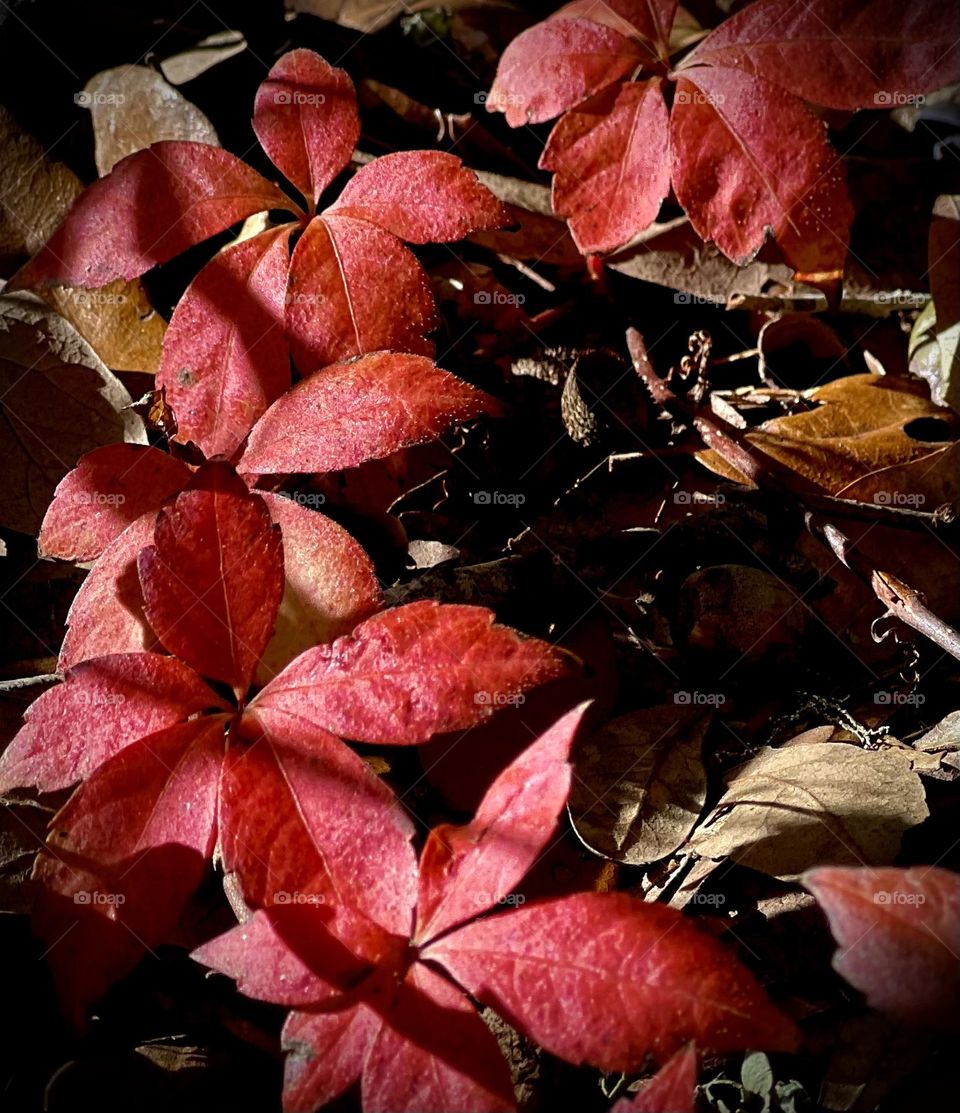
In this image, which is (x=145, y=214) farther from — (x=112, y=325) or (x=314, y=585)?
(x=314, y=585)

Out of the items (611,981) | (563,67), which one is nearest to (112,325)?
(563,67)

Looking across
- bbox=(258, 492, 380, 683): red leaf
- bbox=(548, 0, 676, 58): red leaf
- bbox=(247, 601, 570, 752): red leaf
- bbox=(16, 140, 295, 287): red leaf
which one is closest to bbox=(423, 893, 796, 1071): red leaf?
bbox=(247, 601, 570, 752): red leaf

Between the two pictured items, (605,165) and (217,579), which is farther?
(605,165)

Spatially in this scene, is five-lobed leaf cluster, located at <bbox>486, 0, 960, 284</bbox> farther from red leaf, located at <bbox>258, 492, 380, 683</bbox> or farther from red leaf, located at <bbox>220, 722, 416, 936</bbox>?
red leaf, located at <bbox>220, 722, 416, 936</bbox>

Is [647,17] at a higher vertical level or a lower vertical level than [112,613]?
higher

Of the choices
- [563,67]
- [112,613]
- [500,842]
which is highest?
[563,67]

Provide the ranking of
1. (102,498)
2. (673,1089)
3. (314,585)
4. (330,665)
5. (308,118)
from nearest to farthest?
1. (673,1089)
2. (330,665)
3. (314,585)
4. (102,498)
5. (308,118)
